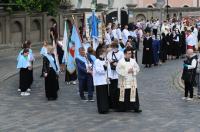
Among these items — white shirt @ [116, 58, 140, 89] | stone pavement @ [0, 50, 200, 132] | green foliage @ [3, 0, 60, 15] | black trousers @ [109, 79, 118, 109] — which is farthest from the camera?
green foliage @ [3, 0, 60, 15]

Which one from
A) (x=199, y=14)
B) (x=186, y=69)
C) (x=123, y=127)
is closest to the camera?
(x=123, y=127)

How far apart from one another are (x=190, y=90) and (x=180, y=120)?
2.84 meters

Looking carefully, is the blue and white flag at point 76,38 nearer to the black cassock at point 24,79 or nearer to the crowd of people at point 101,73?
the crowd of people at point 101,73

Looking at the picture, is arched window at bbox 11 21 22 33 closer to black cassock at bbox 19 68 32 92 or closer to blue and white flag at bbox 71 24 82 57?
blue and white flag at bbox 71 24 82 57

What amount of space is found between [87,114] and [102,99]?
542mm

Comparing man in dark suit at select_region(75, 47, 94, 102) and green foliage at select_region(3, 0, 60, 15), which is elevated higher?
green foliage at select_region(3, 0, 60, 15)

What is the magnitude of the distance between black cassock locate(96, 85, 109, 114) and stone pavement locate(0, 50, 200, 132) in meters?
0.17

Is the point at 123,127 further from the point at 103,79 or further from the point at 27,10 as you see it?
the point at 27,10

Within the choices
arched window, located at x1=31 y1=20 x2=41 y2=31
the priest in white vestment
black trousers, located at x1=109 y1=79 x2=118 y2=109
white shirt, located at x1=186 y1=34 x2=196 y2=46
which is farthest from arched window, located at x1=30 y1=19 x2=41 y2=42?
the priest in white vestment

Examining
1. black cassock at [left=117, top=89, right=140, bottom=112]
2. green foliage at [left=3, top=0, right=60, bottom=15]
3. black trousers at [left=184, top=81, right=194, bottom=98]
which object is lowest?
black cassock at [left=117, top=89, right=140, bottom=112]

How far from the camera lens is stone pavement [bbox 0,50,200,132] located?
1289 cm

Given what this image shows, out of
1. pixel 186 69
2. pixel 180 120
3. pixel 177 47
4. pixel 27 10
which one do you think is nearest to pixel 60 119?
pixel 180 120

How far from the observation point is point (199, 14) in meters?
49.3

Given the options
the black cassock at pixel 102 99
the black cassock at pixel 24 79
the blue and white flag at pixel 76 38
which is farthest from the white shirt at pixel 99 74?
the black cassock at pixel 24 79
